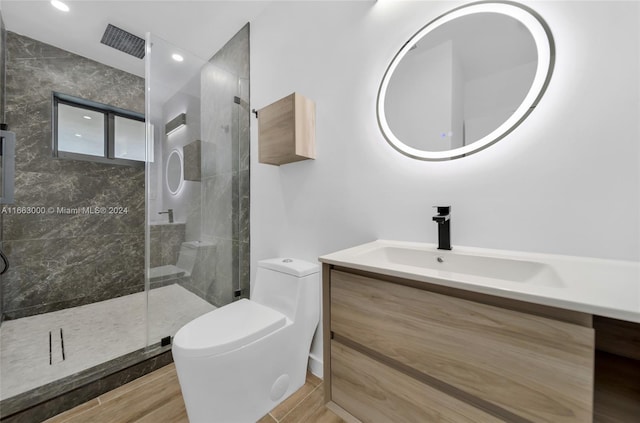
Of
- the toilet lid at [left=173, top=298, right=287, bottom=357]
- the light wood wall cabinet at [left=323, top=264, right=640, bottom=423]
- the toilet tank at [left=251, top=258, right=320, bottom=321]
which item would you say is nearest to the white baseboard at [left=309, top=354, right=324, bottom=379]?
the toilet tank at [left=251, top=258, right=320, bottom=321]

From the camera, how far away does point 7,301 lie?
2.08 m

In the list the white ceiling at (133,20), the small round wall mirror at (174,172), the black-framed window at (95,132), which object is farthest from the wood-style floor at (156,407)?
the white ceiling at (133,20)

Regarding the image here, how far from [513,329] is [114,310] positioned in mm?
3144

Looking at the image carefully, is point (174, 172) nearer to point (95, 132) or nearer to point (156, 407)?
point (156, 407)

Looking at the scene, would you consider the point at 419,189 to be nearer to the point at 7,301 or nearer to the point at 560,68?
the point at 560,68

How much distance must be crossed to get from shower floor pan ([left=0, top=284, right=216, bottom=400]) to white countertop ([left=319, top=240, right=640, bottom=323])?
155cm

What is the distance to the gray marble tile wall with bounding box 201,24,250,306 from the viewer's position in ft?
6.48

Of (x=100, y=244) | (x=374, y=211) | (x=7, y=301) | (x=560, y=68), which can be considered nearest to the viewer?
(x=560, y=68)

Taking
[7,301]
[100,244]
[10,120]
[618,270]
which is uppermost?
[10,120]

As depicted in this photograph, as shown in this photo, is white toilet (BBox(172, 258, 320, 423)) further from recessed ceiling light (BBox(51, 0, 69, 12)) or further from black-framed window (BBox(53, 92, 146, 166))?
recessed ceiling light (BBox(51, 0, 69, 12))

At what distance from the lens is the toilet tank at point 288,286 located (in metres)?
1.28

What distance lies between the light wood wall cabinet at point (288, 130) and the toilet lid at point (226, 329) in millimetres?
945

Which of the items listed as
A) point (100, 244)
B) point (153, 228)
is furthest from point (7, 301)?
point (153, 228)

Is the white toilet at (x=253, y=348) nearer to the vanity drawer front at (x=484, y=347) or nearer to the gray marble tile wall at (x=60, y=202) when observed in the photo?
the vanity drawer front at (x=484, y=347)
